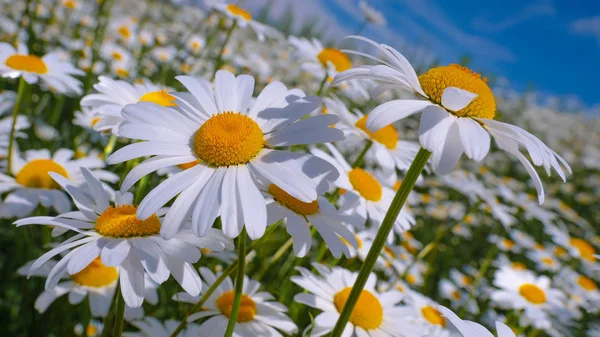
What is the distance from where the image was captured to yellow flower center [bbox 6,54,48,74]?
1.88 m

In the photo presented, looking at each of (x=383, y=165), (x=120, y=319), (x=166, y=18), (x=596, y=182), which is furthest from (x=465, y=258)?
(x=596, y=182)

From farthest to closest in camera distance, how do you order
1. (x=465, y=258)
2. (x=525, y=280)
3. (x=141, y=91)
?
(x=465, y=258)
(x=525, y=280)
(x=141, y=91)

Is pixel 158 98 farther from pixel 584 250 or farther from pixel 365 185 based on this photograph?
pixel 584 250

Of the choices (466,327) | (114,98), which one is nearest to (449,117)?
(466,327)

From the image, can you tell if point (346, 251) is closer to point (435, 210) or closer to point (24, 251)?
point (24, 251)

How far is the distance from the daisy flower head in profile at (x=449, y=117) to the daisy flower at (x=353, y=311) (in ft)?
2.08

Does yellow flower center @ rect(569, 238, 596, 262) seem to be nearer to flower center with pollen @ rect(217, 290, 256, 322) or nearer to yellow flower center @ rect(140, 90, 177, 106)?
flower center with pollen @ rect(217, 290, 256, 322)

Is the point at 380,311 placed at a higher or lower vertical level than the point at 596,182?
lower

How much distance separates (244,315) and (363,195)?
0.62 m

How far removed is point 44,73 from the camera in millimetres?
2055

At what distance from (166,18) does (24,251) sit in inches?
265

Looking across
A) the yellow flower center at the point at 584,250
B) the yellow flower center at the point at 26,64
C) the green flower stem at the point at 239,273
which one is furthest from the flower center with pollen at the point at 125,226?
the yellow flower center at the point at 584,250

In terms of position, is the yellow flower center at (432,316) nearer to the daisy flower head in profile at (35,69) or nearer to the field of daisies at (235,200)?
the field of daisies at (235,200)

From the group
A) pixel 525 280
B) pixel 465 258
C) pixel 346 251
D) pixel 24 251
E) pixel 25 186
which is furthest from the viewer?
pixel 465 258
